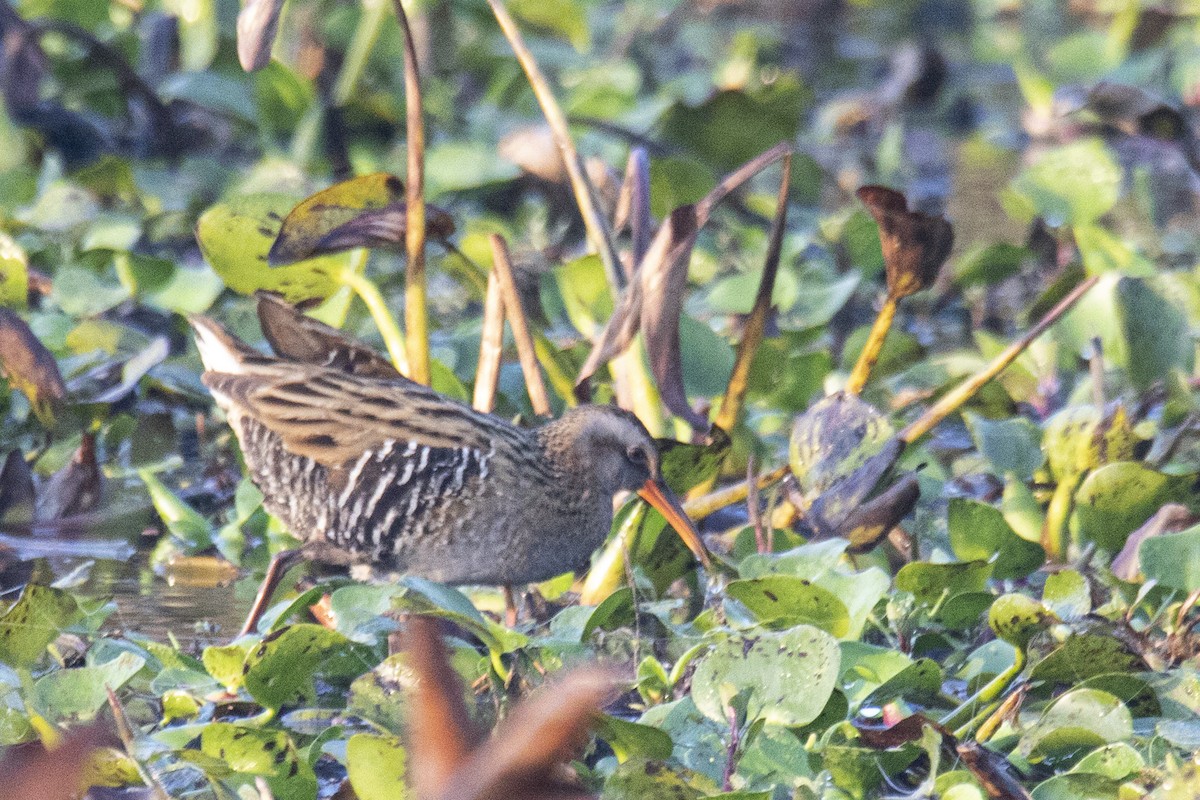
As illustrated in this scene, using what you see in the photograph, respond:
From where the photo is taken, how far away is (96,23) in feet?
23.5

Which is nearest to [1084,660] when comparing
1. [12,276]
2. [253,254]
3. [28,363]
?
[253,254]

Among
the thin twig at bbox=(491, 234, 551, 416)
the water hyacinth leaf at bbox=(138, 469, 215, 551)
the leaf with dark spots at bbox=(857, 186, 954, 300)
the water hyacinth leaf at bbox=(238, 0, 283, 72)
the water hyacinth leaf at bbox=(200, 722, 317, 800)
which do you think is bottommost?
the water hyacinth leaf at bbox=(138, 469, 215, 551)

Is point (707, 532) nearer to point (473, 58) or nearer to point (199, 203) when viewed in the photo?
point (199, 203)

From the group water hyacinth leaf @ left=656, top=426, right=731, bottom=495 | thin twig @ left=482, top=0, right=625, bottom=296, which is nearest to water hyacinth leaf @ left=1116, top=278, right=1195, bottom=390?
water hyacinth leaf @ left=656, top=426, right=731, bottom=495

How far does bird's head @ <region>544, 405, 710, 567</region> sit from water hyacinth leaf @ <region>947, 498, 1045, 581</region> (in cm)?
54

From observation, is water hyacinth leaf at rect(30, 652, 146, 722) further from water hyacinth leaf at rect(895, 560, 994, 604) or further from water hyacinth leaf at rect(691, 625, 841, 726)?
water hyacinth leaf at rect(895, 560, 994, 604)

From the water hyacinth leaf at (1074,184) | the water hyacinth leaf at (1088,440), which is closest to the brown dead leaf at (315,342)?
the water hyacinth leaf at (1088,440)

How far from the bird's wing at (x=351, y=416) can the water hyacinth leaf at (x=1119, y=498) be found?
1.17 metres

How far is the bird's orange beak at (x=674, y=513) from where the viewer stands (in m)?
3.50

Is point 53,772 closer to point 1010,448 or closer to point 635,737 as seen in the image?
point 635,737

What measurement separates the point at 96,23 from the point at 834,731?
210 inches

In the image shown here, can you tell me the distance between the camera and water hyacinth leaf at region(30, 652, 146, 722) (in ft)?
9.19

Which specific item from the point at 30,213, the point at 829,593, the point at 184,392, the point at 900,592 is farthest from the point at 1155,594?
the point at 30,213

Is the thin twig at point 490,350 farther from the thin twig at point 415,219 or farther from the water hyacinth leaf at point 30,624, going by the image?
the water hyacinth leaf at point 30,624
